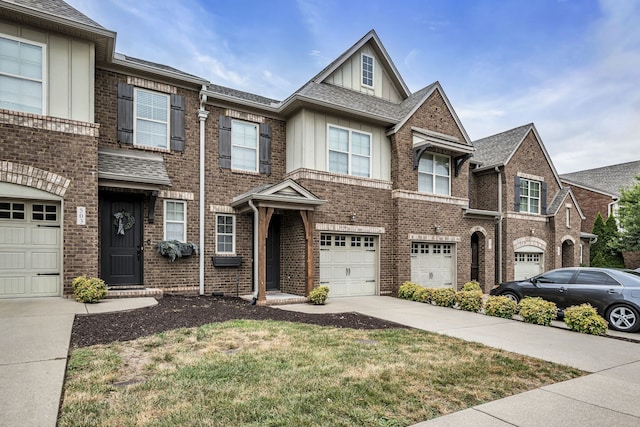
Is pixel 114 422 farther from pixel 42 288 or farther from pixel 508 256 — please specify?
pixel 508 256

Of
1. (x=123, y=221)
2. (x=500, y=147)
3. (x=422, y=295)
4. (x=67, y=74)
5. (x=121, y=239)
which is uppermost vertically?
(x=500, y=147)

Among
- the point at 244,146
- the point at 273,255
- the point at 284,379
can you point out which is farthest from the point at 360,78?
the point at 284,379

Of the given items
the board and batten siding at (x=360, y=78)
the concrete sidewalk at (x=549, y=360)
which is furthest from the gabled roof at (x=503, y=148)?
the concrete sidewalk at (x=549, y=360)

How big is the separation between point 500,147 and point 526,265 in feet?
20.4

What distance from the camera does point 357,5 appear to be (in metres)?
12.1

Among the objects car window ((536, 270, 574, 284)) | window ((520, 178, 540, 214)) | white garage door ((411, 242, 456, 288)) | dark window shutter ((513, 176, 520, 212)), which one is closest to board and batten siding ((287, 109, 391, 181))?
white garage door ((411, 242, 456, 288))

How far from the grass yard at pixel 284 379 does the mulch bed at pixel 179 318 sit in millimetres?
567

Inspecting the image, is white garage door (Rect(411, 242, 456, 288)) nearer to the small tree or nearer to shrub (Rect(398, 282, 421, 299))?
shrub (Rect(398, 282, 421, 299))

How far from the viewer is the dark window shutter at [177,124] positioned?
11242 millimetres

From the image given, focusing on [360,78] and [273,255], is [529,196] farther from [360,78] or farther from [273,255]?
[273,255]

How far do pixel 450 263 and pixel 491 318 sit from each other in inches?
243

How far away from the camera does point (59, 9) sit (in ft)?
29.3

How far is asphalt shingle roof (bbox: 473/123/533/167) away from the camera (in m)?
18.3

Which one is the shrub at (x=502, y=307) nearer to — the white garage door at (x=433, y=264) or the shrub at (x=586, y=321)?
the shrub at (x=586, y=321)
